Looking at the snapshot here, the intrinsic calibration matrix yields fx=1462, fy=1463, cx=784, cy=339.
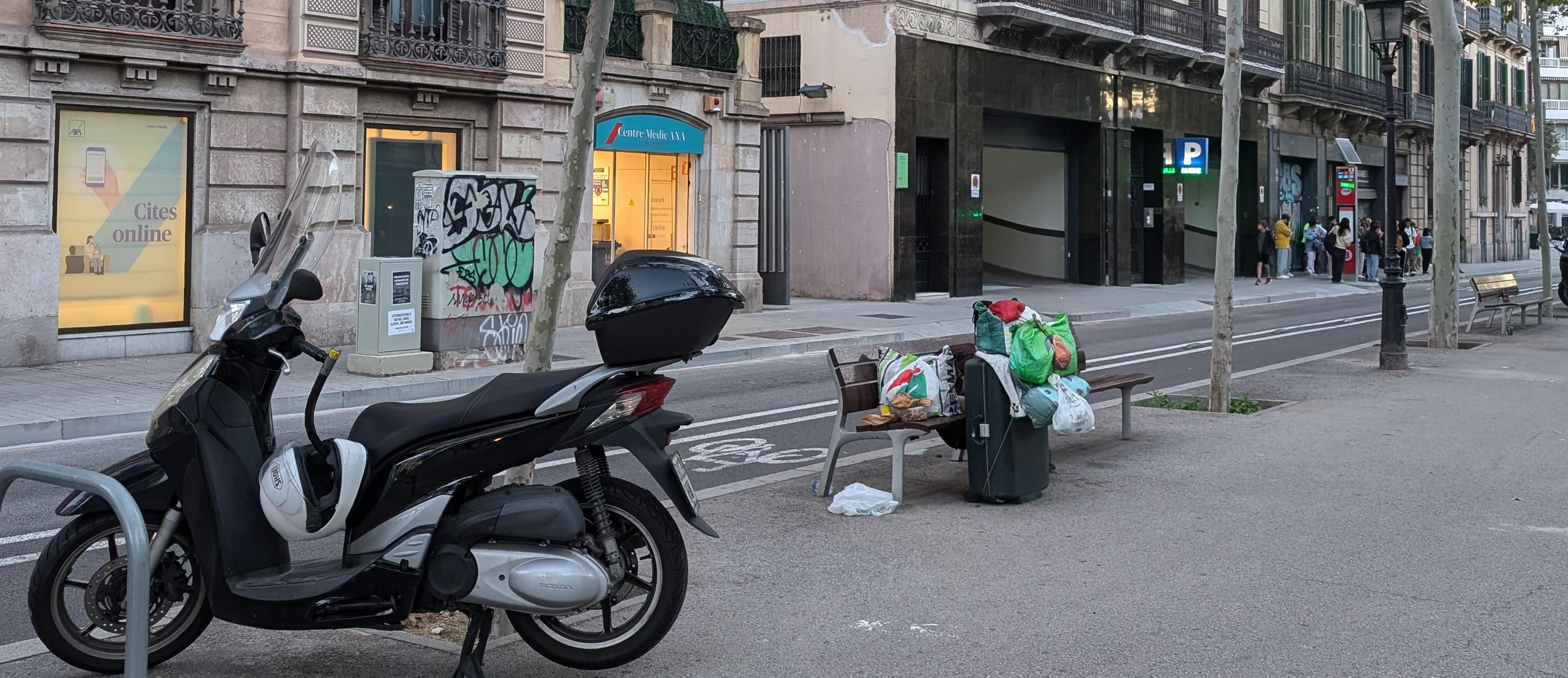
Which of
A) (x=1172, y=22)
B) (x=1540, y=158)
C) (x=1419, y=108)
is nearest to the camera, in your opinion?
(x=1540, y=158)

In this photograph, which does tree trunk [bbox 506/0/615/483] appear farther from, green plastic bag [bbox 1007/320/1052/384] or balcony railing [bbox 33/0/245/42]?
balcony railing [bbox 33/0/245/42]

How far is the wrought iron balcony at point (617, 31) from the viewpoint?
19938 mm

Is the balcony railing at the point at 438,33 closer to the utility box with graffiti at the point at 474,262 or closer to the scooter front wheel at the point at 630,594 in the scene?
the utility box with graffiti at the point at 474,262

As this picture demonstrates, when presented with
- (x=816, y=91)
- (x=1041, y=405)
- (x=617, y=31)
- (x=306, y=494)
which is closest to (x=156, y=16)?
(x=617, y=31)

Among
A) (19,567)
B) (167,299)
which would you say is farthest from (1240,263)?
(19,567)

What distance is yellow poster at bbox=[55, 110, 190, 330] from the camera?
1484cm

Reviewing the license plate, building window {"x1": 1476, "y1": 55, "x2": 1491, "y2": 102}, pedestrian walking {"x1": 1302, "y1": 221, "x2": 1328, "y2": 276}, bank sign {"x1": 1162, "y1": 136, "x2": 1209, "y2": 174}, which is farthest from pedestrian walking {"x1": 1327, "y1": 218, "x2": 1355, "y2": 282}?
the license plate

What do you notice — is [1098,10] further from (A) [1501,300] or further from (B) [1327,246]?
(A) [1501,300]

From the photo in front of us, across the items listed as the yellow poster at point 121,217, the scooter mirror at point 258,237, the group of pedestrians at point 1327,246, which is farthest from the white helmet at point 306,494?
the group of pedestrians at point 1327,246

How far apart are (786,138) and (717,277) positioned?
1973 cm

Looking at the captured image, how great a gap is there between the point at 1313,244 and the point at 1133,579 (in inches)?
1443

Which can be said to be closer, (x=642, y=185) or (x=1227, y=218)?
(x=1227, y=218)

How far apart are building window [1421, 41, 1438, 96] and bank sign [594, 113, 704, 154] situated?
36730 mm

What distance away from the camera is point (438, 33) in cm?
1808
